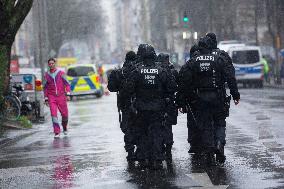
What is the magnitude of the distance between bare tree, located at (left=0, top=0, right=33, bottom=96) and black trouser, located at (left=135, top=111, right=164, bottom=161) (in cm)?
901

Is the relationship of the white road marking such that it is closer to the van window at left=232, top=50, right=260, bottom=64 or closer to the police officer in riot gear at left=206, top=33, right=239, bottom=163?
the police officer in riot gear at left=206, top=33, right=239, bottom=163

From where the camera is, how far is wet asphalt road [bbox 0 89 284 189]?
10920mm

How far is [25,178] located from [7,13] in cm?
945

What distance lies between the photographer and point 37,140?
18.9 metres

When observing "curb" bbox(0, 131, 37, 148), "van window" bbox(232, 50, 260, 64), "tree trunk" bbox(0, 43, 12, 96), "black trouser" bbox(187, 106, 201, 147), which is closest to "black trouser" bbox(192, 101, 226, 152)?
"black trouser" bbox(187, 106, 201, 147)

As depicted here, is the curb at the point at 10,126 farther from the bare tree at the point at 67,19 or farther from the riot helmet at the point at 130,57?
the bare tree at the point at 67,19

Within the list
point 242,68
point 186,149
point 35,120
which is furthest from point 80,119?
point 242,68

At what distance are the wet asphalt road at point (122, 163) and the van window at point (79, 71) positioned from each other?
74.0ft

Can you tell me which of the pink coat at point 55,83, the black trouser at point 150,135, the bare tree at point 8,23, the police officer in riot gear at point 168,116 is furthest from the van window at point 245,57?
the black trouser at point 150,135

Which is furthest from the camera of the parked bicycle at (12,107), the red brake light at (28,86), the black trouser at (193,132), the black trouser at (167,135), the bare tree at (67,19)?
the bare tree at (67,19)

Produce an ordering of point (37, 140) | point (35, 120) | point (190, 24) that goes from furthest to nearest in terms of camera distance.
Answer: point (190, 24) < point (35, 120) < point (37, 140)

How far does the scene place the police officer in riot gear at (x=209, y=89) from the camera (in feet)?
40.7

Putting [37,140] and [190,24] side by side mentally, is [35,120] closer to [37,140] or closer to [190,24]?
[37,140]

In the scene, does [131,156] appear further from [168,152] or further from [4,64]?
[4,64]
